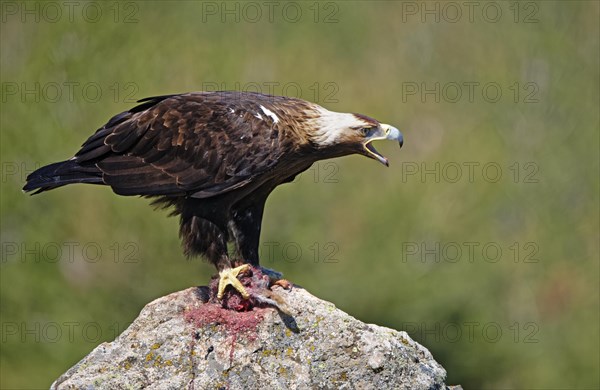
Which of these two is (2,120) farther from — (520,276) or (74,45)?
(520,276)

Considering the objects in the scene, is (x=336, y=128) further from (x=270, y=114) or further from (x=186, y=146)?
(x=186, y=146)

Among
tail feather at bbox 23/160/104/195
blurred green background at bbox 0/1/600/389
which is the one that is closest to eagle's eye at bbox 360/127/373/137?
tail feather at bbox 23/160/104/195

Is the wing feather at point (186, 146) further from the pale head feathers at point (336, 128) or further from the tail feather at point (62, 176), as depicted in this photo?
the pale head feathers at point (336, 128)

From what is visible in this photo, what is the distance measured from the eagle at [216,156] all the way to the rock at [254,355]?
20.7 inches

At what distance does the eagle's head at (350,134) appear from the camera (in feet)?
21.8

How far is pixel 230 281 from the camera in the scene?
6.38 meters

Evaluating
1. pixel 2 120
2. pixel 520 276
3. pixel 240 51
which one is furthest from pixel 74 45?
pixel 520 276

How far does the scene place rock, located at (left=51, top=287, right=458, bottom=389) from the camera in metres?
5.77

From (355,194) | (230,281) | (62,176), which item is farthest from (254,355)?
(355,194)

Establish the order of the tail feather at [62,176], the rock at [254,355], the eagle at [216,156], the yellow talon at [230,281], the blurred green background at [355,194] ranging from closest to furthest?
the rock at [254,355], the yellow talon at [230,281], the eagle at [216,156], the tail feather at [62,176], the blurred green background at [355,194]

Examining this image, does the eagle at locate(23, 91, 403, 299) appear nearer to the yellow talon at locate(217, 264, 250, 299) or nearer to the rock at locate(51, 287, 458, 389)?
the yellow talon at locate(217, 264, 250, 299)

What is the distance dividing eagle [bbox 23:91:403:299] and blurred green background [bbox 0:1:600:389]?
15.1 feet

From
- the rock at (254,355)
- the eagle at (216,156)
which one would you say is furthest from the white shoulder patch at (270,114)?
the rock at (254,355)

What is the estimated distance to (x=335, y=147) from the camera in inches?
263
